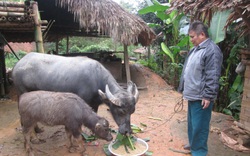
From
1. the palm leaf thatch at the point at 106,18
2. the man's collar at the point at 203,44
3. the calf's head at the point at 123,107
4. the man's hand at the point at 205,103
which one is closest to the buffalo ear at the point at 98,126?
the calf's head at the point at 123,107

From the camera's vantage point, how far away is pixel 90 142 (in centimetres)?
421

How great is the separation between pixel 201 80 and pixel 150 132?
6.68 feet

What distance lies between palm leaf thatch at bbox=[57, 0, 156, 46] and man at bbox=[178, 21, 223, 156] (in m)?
4.11

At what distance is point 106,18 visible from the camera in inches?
283

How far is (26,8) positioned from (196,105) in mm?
3912

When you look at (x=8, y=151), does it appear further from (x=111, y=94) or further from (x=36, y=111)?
(x=111, y=94)

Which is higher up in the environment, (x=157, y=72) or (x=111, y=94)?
(x=111, y=94)

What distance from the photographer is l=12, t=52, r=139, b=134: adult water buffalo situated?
12.9 ft

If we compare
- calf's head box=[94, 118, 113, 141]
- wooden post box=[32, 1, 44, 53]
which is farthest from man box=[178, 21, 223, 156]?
wooden post box=[32, 1, 44, 53]

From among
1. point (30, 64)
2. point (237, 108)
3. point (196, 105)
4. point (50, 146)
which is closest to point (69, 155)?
point (50, 146)

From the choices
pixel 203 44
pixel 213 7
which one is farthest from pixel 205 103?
pixel 213 7

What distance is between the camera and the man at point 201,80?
3.16 metres

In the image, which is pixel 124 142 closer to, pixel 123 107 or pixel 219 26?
pixel 123 107

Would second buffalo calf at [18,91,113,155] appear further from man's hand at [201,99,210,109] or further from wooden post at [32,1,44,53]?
wooden post at [32,1,44,53]
